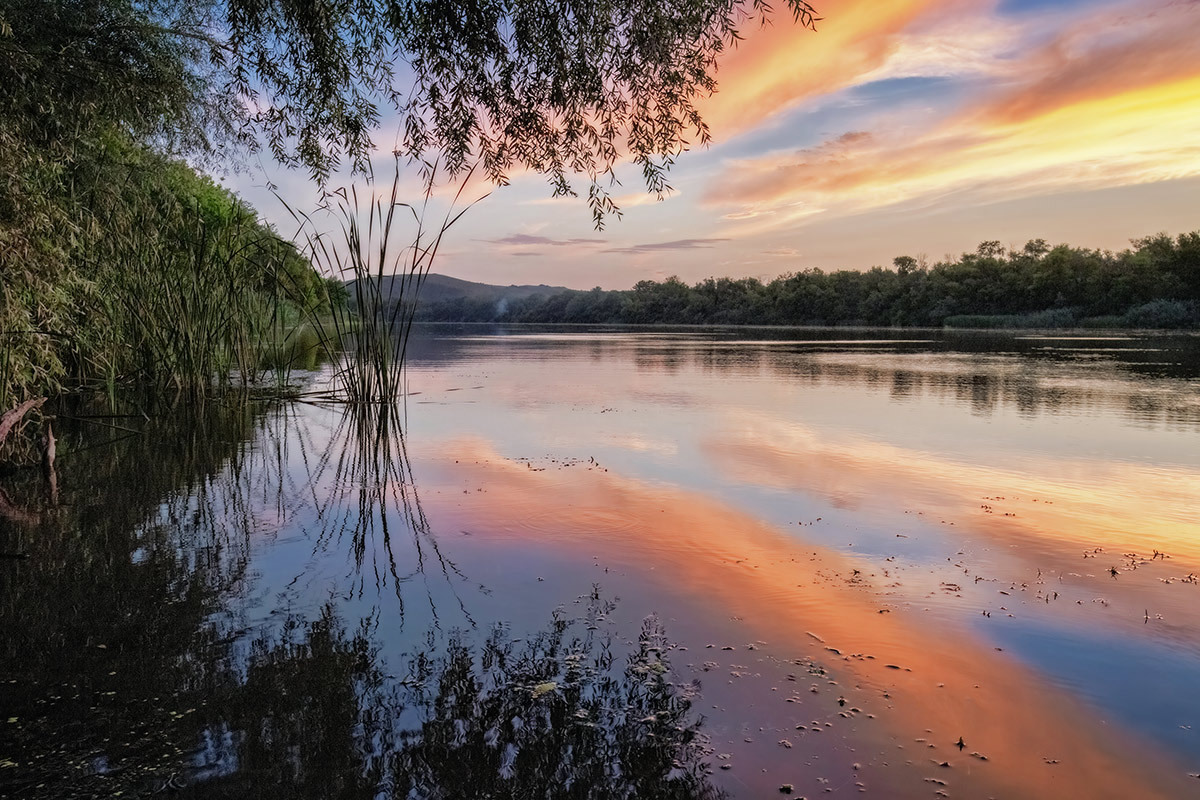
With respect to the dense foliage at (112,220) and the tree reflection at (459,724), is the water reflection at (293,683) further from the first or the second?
the dense foliage at (112,220)

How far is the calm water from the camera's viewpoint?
175 centimetres

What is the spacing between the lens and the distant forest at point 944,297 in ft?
161

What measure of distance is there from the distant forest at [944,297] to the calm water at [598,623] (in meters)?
47.5

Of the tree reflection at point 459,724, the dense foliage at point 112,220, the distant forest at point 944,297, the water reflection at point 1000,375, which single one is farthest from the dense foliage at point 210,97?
the distant forest at point 944,297

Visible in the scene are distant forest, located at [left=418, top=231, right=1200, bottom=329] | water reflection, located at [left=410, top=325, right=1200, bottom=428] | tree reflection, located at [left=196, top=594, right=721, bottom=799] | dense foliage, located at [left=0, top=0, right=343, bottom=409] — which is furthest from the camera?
distant forest, located at [left=418, top=231, right=1200, bottom=329]

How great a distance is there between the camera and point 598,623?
2.56 meters

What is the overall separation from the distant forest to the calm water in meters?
47.5

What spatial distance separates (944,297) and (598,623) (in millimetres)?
68134

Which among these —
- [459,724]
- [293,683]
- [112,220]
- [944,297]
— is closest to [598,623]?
[459,724]

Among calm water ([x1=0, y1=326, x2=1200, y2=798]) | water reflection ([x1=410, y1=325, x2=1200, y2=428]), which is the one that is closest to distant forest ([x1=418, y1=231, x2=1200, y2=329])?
water reflection ([x1=410, y1=325, x2=1200, y2=428])

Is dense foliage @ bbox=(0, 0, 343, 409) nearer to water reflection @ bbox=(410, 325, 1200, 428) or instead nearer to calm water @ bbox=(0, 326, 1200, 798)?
calm water @ bbox=(0, 326, 1200, 798)

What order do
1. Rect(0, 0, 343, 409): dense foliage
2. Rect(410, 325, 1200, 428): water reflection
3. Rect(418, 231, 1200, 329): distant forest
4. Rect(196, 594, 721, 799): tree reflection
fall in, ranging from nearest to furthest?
Rect(196, 594, 721, 799): tree reflection
Rect(0, 0, 343, 409): dense foliage
Rect(410, 325, 1200, 428): water reflection
Rect(418, 231, 1200, 329): distant forest

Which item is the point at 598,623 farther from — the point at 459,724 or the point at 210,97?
the point at 210,97

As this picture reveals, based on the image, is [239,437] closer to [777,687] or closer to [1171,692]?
[777,687]
